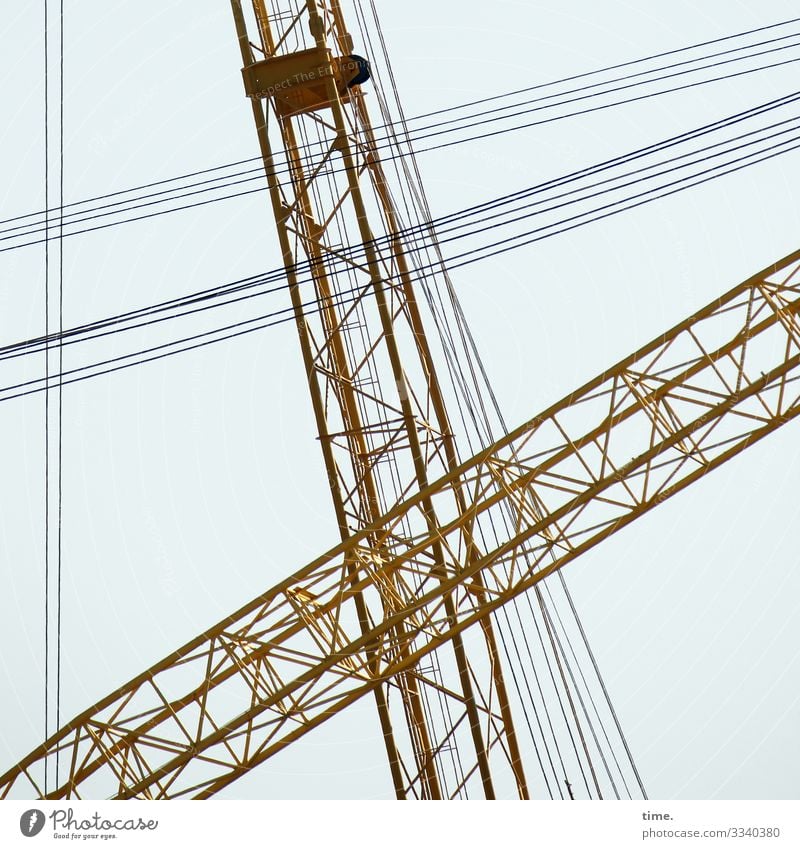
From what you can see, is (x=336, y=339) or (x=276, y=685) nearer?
(x=276, y=685)

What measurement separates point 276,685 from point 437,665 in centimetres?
326

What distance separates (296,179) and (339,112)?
1350 millimetres

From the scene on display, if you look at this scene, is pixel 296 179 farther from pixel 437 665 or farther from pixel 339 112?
pixel 437 665

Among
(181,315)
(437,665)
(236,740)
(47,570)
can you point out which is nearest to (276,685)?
(236,740)

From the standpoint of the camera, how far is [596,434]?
1622 centimetres
